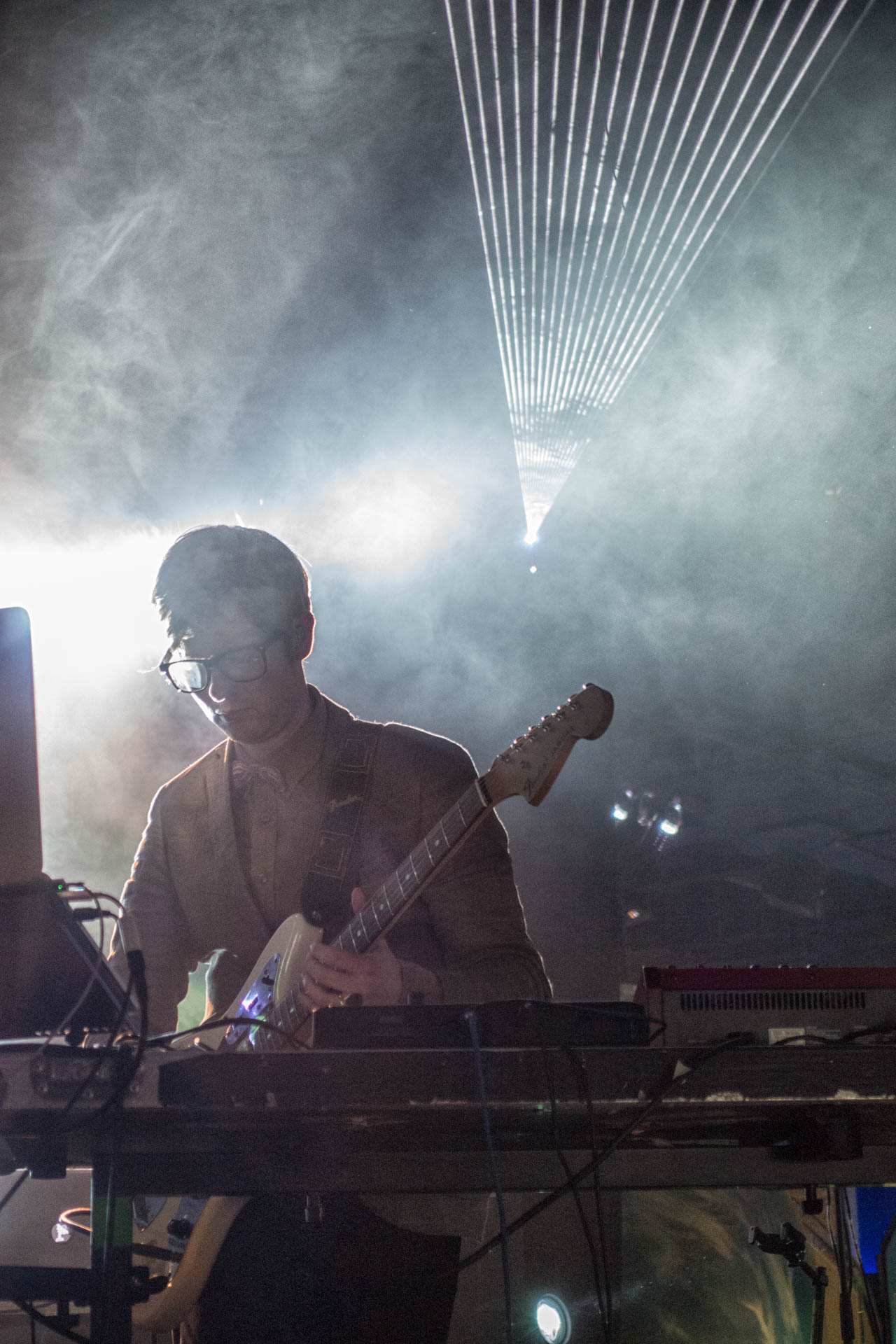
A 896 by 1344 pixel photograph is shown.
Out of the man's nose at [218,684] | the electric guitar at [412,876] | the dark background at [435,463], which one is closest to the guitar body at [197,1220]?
the electric guitar at [412,876]

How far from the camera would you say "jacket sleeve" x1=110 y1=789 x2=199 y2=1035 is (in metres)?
2.00

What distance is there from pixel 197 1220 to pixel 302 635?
46.4 inches

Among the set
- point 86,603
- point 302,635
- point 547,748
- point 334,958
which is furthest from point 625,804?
point 334,958

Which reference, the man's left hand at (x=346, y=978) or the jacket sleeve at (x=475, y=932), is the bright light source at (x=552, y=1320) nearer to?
the jacket sleeve at (x=475, y=932)

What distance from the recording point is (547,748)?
1754 mm

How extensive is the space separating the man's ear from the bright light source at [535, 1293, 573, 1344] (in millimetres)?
2325

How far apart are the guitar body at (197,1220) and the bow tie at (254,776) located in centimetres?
40

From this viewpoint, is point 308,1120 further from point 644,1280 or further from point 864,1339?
point 644,1280

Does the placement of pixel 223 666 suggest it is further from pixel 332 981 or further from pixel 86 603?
pixel 86 603

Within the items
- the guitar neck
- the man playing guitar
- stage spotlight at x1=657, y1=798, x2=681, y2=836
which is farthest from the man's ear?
stage spotlight at x1=657, y1=798, x2=681, y2=836

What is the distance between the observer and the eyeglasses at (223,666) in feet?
6.79

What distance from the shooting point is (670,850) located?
549cm

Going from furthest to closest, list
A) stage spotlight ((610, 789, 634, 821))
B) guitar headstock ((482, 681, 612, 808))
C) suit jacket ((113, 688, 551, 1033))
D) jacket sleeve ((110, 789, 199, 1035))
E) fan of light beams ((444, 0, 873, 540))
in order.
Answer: stage spotlight ((610, 789, 634, 821)) < fan of light beams ((444, 0, 873, 540)) < jacket sleeve ((110, 789, 199, 1035)) < suit jacket ((113, 688, 551, 1033)) < guitar headstock ((482, 681, 612, 808))

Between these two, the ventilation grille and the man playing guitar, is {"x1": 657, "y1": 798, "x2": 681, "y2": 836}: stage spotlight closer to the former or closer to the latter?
the man playing guitar
